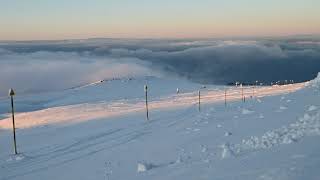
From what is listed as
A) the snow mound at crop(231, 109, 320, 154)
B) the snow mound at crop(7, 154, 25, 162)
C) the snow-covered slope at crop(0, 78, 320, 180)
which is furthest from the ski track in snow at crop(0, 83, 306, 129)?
the snow mound at crop(231, 109, 320, 154)

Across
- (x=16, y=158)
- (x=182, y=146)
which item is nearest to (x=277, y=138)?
(x=182, y=146)

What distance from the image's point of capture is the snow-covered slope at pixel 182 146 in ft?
49.7

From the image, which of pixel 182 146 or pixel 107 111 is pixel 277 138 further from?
pixel 107 111

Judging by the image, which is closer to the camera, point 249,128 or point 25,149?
point 249,128

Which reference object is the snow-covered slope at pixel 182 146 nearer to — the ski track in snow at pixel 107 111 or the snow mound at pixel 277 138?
the snow mound at pixel 277 138

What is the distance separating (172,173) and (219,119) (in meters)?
16.3

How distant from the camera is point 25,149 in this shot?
30844 mm

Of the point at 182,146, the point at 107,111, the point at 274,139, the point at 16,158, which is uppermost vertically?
the point at 274,139

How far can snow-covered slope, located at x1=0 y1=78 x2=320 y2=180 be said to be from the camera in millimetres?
15141

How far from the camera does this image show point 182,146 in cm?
2338

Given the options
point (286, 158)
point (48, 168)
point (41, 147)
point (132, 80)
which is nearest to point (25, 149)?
point (41, 147)

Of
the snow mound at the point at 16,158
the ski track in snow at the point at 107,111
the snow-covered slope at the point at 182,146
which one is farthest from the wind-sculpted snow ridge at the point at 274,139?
the ski track in snow at the point at 107,111

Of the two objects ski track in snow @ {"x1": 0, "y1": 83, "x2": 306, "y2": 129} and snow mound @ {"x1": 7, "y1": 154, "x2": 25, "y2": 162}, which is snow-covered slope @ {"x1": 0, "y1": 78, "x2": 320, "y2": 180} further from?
ski track in snow @ {"x1": 0, "y1": 83, "x2": 306, "y2": 129}

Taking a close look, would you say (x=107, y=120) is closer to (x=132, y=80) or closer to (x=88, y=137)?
(x=88, y=137)
